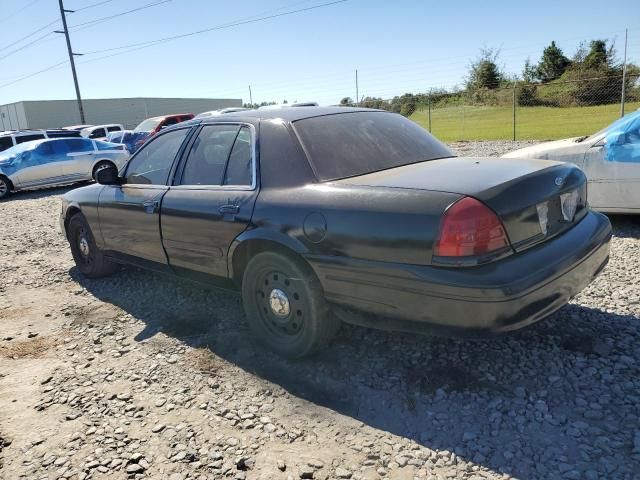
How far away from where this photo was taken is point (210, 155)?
154 inches

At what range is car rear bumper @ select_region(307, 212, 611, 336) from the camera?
2.49m

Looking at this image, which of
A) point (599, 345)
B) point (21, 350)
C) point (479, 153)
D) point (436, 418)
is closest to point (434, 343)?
point (436, 418)

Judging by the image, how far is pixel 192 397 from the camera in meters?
3.08

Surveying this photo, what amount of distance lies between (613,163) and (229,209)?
14.3 feet

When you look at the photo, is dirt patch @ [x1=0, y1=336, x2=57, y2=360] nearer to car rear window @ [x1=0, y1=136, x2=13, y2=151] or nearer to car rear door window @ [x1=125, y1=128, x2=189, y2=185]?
car rear door window @ [x1=125, y1=128, x2=189, y2=185]

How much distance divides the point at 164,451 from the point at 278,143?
1.96m

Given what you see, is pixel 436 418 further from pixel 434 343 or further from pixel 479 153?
pixel 479 153

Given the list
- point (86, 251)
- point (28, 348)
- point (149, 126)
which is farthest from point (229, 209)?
point (149, 126)

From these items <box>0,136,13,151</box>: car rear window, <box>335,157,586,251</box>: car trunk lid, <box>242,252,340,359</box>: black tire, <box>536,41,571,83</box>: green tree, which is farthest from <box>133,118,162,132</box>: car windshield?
<box>536,41,571,83</box>: green tree

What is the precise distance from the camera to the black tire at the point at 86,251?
537 cm

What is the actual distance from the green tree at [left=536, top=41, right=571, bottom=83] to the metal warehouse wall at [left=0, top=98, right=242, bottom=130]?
36.7m

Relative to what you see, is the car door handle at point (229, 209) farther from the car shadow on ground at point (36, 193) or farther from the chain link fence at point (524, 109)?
the chain link fence at point (524, 109)

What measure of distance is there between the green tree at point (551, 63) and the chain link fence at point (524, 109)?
661 inches

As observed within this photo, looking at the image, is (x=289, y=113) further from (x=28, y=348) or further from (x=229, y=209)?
(x=28, y=348)
